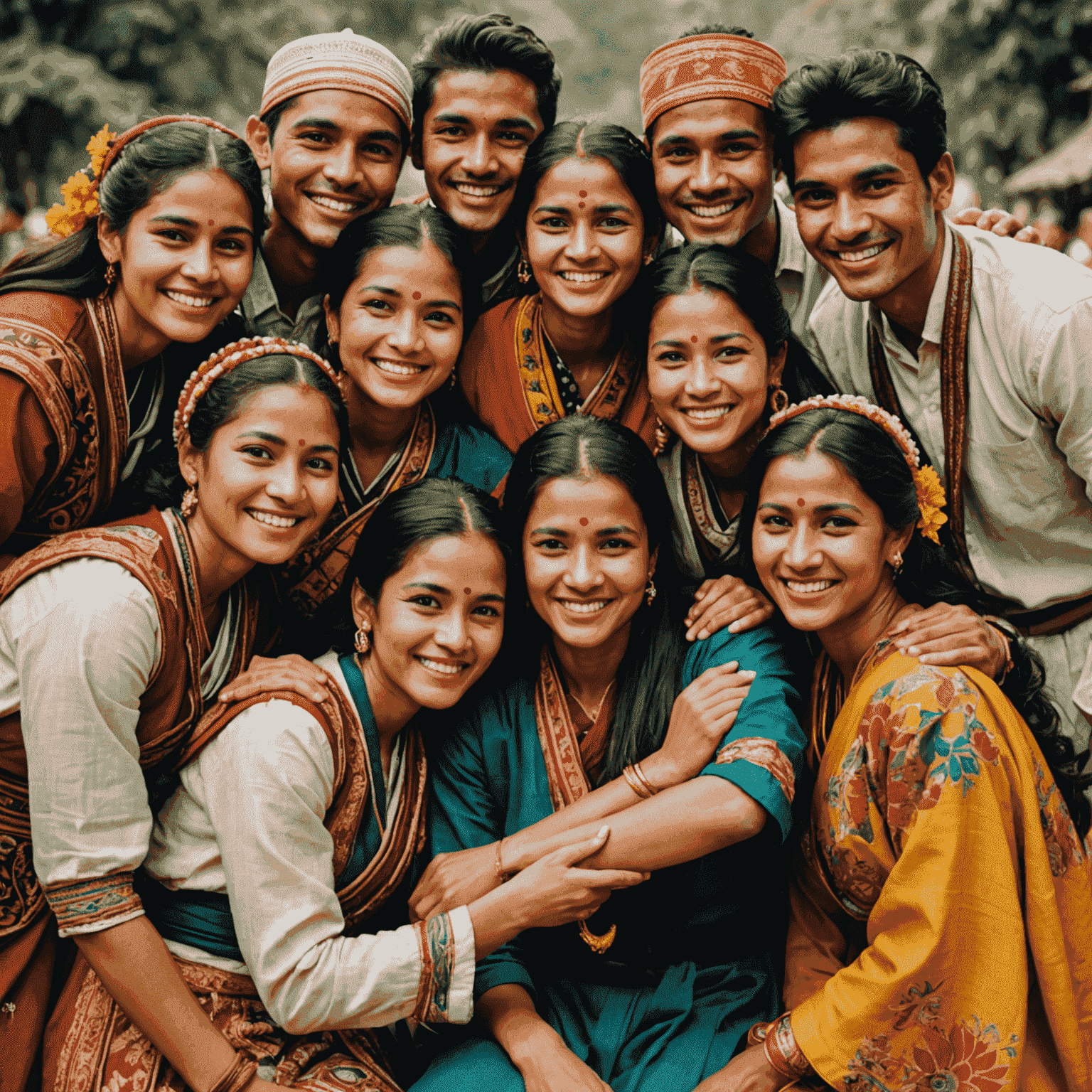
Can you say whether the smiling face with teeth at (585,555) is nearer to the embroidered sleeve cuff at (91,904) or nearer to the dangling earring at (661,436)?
the dangling earring at (661,436)

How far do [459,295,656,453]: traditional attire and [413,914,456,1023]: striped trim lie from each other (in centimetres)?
175

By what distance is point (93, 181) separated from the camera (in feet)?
11.7

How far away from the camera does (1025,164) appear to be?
41.3 feet

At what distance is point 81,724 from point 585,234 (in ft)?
6.94

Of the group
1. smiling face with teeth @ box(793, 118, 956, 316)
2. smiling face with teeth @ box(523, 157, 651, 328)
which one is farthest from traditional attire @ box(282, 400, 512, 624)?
smiling face with teeth @ box(793, 118, 956, 316)

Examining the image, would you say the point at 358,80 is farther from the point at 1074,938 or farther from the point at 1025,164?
the point at 1025,164

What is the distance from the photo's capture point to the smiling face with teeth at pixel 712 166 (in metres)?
3.83

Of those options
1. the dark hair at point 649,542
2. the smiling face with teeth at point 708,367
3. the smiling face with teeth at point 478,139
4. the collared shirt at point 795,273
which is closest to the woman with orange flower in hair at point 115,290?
the smiling face with teeth at point 478,139

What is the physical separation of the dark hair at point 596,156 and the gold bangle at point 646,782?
181 centimetres

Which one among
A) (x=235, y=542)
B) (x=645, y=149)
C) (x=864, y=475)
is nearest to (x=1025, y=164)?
(x=645, y=149)

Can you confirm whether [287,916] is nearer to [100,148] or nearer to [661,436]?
[661,436]

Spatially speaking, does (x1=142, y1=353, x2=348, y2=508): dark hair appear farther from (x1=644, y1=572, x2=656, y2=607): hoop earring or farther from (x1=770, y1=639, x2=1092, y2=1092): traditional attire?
(x1=770, y1=639, x2=1092, y2=1092): traditional attire

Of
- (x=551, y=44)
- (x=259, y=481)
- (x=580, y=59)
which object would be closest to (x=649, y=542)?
(x=259, y=481)

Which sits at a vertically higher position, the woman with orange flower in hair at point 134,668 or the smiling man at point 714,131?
the smiling man at point 714,131
